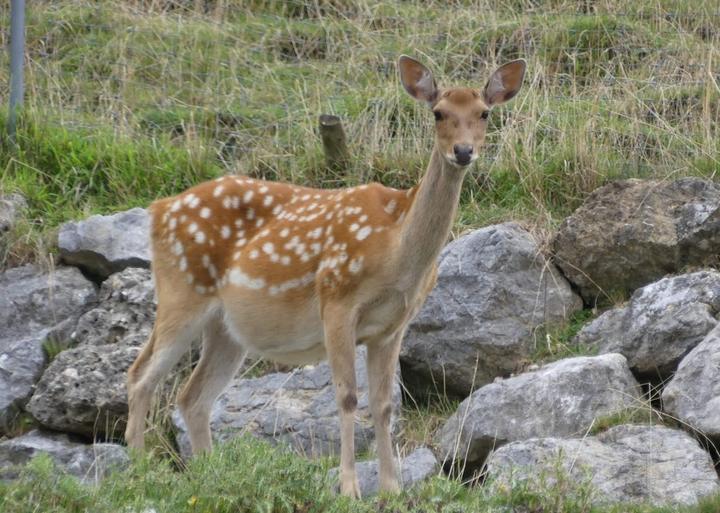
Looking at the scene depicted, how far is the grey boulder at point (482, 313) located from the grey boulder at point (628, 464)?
1.58 m

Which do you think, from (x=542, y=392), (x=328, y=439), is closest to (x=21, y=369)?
(x=328, y=439)

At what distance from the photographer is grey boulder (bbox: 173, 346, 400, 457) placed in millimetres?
8711

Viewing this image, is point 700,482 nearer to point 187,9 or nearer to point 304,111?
point 304,111

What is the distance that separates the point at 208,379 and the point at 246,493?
2.43 meters

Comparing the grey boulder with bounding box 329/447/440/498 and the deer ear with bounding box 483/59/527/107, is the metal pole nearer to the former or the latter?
the grey boulder with bounding box 329/447/440/498

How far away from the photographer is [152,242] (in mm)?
8570

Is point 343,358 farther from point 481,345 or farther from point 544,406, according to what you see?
point 481,345

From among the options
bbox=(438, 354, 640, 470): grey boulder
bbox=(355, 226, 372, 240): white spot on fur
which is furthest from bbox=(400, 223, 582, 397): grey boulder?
bbox=(355, 226, 372, 240): white spot on fur

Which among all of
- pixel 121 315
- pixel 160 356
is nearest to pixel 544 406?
pixel 160 356

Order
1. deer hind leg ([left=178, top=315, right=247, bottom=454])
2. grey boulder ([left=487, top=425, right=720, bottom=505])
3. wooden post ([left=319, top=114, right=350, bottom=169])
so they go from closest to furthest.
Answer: grey boulder ([left=487, top=425, right=720, bottom=505]) → deer hind leg ([left=178, top=315, right=247, bottom=454]) → wooden post ([left=319, top=114, right=350, bottom=169])

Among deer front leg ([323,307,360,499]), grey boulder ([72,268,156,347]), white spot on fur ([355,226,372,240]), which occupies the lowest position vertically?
grey boulder ([72,268,156,347])

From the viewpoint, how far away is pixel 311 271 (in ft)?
26.6

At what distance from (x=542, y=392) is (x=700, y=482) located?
4.03 ft

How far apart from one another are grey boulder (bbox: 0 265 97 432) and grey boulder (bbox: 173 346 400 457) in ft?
3.88
